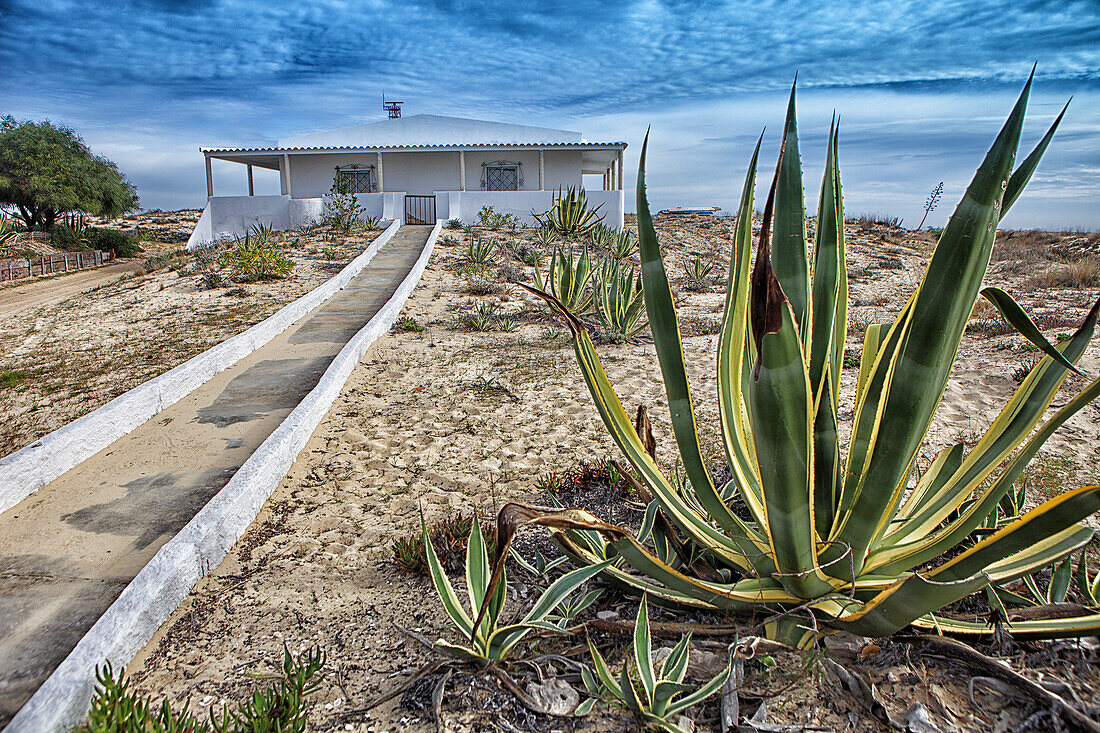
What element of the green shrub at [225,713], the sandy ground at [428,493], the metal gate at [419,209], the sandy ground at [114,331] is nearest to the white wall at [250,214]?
the metal gate at [419,209]

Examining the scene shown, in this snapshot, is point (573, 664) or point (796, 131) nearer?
point (796, 131)

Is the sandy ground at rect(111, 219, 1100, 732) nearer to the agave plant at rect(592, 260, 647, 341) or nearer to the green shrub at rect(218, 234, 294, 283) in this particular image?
the agave plant at rect(592, 260, 647, 341)

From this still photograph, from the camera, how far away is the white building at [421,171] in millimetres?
20172

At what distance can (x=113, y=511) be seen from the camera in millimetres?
3352

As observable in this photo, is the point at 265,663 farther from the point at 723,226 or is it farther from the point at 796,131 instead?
the point at 723,226

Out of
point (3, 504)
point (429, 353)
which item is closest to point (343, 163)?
point (429, 353)

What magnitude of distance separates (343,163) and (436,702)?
941 inches

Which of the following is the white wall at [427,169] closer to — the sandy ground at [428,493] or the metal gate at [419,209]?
the metal gate at [419,209]

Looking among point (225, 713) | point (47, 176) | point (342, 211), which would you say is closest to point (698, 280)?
point (225, 713)

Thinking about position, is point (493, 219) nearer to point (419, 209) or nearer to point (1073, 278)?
point (419, 209)

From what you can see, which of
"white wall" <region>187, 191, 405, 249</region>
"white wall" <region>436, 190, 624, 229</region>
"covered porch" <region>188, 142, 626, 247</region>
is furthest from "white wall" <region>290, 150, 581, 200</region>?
"white wall" <region>187, 191, 405, 249</region>

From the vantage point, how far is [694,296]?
10.6 meters

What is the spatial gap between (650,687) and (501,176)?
2292 cm

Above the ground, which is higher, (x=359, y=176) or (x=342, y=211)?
(x=359, y=176)
